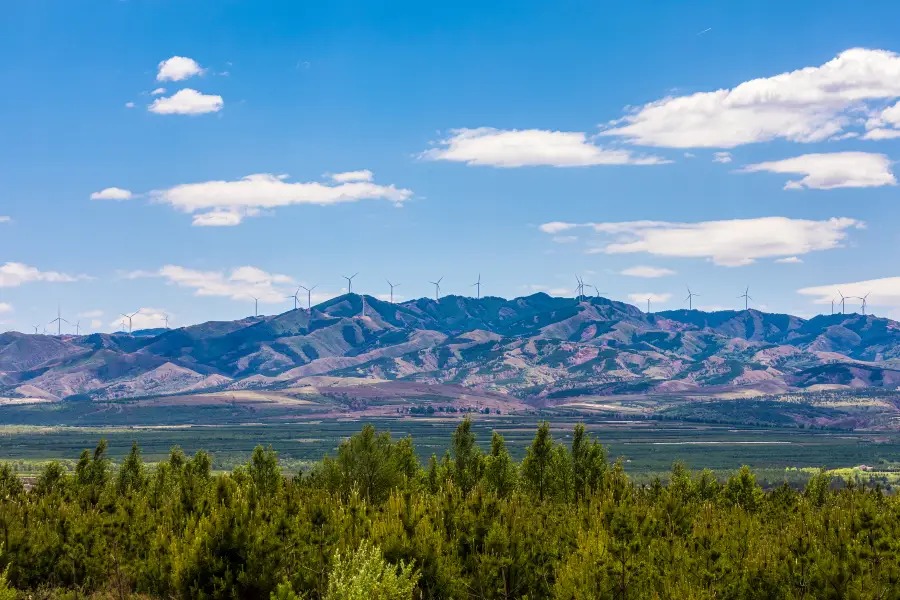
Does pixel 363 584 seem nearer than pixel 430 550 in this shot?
Yes

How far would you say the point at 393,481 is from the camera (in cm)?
9175

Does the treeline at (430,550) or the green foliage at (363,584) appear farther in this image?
the treeline at (430,550)

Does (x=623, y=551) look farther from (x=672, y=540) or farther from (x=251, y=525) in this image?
(x=251, y=525)

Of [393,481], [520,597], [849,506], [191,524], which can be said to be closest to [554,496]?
[393,481]

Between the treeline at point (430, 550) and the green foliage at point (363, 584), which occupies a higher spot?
the green foliage at point (363, 584)

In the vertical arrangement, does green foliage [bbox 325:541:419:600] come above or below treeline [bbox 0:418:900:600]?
above

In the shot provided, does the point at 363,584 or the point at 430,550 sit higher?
the point at 363,584

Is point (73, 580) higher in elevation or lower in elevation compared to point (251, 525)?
lower

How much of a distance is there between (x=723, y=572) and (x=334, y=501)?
76.2ft

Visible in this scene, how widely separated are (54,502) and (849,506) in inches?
2094

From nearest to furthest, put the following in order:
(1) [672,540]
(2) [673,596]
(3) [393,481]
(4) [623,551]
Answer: (2) [673,596] → (4) [623,551] → (1) [672,540] → (3) [393,481]

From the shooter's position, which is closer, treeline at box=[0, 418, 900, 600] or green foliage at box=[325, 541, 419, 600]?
green foliage at box=[325, 541, 419, 600]

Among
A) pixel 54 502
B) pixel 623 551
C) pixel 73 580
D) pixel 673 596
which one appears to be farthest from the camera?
pixel 54 502

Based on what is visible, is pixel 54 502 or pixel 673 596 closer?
pixel 673 596
